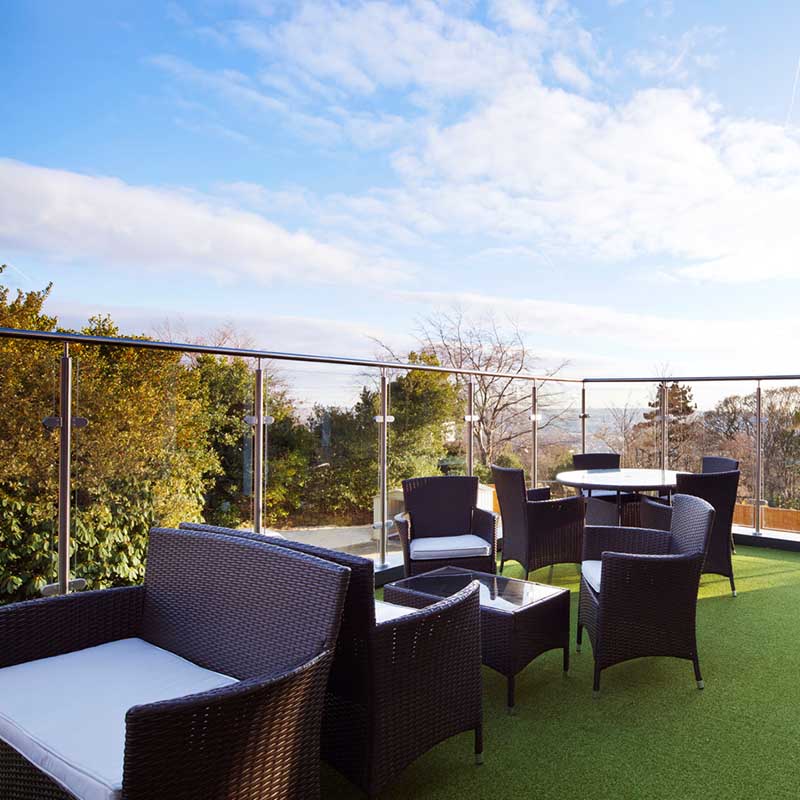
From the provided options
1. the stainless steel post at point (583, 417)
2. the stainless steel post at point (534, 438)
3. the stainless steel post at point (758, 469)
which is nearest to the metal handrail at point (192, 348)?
the stainless steel post at point (534, 438)

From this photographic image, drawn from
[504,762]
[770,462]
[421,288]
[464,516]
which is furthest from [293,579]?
[421,288]

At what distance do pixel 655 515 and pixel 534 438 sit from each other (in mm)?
1922

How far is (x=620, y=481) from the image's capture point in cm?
495

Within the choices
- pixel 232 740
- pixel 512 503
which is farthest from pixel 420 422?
pixel 232 740

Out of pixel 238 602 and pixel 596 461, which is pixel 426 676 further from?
pixel 596 461

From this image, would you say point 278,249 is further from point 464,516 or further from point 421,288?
point 464,516

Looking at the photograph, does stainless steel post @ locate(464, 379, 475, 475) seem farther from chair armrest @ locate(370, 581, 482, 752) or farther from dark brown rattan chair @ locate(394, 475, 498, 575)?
chair armrest @ locate(370, 581, 482, 752)

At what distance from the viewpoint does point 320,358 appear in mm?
4359

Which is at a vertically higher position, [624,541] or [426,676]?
[624,541]

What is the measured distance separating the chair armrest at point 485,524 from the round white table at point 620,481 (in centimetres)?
84

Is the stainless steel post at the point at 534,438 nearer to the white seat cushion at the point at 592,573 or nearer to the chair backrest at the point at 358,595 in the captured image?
A: the white seat cushion at the point at 592,573

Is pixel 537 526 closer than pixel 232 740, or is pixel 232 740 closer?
pixel 232 740

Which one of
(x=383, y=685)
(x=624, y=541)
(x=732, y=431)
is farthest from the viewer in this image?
(x=732, y=431)

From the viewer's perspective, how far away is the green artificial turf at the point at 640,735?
227 cm
